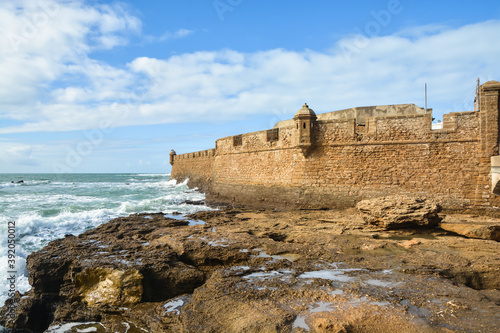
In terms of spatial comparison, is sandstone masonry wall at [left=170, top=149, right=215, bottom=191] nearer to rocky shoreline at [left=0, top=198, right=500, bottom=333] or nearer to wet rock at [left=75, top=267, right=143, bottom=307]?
rocky shoreline at [left=0, top=198, right=500, bottom=333]

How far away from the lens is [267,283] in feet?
14.8

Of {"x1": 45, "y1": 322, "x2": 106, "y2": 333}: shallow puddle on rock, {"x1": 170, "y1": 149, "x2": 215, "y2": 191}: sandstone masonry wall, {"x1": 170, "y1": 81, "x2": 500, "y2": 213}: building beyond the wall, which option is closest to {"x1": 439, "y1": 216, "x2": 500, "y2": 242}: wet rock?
{"x1": 170, "y1": 81, "x2": 500, "y2": 213}: building beyond the wall

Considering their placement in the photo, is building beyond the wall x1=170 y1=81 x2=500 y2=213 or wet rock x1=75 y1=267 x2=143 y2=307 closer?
wet rock x1=75 y1=267 x2=143 y2=307

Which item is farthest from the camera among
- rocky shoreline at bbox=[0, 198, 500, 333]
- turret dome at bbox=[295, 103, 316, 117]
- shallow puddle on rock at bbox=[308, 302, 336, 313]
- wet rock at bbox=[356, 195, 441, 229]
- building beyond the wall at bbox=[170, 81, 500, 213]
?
turret dome at bbox=[295, 103, 316, 117]

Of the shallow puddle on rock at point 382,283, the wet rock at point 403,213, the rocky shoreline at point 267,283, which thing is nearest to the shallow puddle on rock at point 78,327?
the rocky shoreline at point 267,283

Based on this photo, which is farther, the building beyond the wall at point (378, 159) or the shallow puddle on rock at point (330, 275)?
the building beyond the wall at point (378, 159)

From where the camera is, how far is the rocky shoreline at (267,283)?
11.4 feet

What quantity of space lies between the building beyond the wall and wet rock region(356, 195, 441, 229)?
12.1ft

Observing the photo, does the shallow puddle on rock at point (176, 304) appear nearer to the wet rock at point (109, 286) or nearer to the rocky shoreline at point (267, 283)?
the rocky shoreline at point (267, 283)

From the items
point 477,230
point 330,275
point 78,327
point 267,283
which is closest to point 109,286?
point 78,327

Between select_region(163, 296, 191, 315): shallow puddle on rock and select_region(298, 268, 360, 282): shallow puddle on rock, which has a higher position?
select_region(298, 268, 360, 282): shallow puddle on rock

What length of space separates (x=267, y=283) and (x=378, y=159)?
30.4 feet

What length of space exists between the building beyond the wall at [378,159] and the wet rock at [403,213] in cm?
368

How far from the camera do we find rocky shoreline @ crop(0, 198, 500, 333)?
11.4 ft
